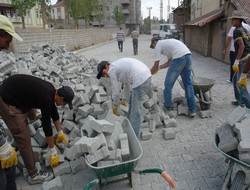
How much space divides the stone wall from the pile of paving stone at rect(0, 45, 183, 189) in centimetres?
505

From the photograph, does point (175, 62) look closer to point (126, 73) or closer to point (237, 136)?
point (126, 73)

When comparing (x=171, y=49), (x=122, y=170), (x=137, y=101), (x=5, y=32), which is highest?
(x=5, y=32)

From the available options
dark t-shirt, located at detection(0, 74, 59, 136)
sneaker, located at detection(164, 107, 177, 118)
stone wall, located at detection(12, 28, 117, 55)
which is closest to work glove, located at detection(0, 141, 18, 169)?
dark t-shirt, located at detection(0, 74, 59, 136)

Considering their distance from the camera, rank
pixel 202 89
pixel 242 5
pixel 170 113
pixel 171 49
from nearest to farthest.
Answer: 1. pixel 171 49
2. pixel 202 89
3. pixel 170 113
4. pixel 242 5

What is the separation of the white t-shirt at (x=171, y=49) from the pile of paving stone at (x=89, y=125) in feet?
3.20

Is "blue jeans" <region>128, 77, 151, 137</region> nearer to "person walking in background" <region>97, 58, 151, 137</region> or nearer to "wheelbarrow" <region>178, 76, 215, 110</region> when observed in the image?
"person walking in background" <region>97, 58, 151, 137</region>

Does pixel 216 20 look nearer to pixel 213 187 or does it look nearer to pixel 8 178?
pixel 213 187

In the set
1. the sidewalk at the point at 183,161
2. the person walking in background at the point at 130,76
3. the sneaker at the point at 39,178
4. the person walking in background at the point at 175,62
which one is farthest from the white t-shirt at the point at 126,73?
the sneaker at the point at 39,178

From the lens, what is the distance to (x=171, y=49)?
15.3 feet

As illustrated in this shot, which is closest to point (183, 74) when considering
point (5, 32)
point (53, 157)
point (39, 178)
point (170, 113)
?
point (170, 113)

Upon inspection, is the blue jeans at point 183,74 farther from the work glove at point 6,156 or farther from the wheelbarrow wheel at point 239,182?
the work glove at point 6,156

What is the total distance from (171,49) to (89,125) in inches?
100

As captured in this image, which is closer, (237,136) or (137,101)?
(237,136)

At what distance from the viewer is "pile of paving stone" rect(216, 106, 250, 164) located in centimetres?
237
